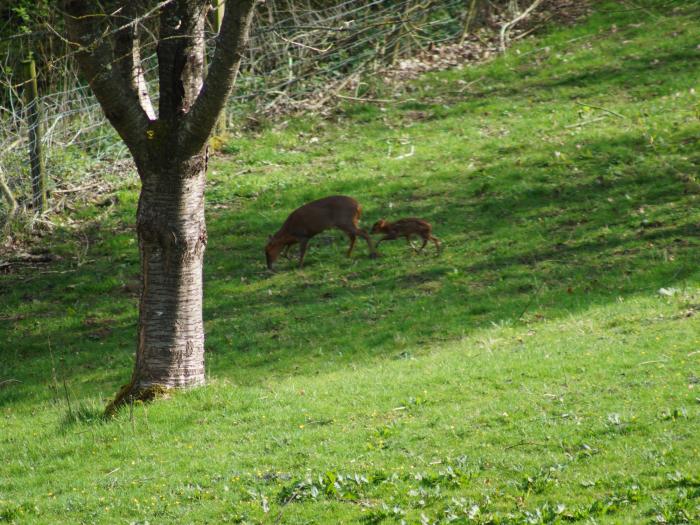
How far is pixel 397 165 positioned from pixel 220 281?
5898mm

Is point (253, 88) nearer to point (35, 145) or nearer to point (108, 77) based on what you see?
point (35, 145)

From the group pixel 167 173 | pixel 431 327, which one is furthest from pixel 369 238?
pixel 167 173

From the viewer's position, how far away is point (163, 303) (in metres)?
10.6

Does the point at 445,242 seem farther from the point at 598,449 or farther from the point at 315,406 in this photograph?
the point at 598,449

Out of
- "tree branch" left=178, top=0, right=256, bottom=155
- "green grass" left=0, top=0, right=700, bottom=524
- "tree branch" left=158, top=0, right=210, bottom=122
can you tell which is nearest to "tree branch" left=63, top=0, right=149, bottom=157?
"tree branch" left=158, top=0, right=210, bottom=122

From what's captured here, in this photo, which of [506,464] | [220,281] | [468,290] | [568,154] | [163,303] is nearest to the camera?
[506,464]

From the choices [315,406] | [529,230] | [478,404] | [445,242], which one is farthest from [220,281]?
[478,404]

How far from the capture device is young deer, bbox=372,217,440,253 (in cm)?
1617

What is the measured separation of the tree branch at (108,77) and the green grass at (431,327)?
281 cm

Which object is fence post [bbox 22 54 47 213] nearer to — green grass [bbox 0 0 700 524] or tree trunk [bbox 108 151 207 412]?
green grass [bbox 0 0 700 524]

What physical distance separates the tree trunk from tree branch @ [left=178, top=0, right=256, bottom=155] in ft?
1.30

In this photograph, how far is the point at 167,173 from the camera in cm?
1042

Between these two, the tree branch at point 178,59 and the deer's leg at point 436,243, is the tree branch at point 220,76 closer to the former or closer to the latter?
the tree branch at point 178,59

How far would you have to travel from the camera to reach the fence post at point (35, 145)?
61.9 ft
